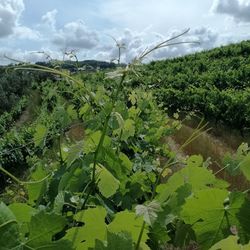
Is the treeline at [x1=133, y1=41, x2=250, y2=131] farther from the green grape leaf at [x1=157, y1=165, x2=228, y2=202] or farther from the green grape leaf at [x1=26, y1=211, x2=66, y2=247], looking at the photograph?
the green grape leaf at [x1=26, y1=211, x2=66, y2=247]

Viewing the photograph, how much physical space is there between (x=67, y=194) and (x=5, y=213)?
0.89 m

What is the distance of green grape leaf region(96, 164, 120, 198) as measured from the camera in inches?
57.9

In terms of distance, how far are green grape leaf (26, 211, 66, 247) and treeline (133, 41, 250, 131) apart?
14.6 ft

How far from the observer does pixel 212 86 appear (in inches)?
920

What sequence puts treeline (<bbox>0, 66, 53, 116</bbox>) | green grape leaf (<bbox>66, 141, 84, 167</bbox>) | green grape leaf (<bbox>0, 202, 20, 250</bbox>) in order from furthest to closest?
treeline (<bbox>0, 66, 53, 116</bbox>)
green grape leaf (<bbox>66, 141, 84, 167</bbox>)
green grape leaf (<bbox>0, 202, 20, 250</bbox>)

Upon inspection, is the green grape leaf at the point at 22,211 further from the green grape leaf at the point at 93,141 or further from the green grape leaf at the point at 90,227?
the green grape leaf at the point at 93,141

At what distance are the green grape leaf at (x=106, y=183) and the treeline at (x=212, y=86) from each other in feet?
13.3

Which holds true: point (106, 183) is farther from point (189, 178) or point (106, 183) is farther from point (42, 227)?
point (42, 227)

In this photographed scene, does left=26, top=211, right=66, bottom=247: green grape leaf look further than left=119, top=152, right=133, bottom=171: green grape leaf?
No

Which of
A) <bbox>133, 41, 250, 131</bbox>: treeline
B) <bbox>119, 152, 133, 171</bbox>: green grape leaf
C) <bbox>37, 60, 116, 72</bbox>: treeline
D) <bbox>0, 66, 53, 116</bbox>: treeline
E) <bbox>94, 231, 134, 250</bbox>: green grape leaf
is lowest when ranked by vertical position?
<bbox>0, 66, 53, 116</bbox>: treeline

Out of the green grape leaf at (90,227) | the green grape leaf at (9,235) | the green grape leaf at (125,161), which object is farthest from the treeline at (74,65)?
the green grape leaf at (9,235)

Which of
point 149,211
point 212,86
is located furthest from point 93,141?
point 212,86

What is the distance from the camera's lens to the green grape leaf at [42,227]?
42.6 inches

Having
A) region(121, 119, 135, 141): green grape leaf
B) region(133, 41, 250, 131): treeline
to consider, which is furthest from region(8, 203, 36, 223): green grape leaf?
region(133, 41, 250, 131): treeline
